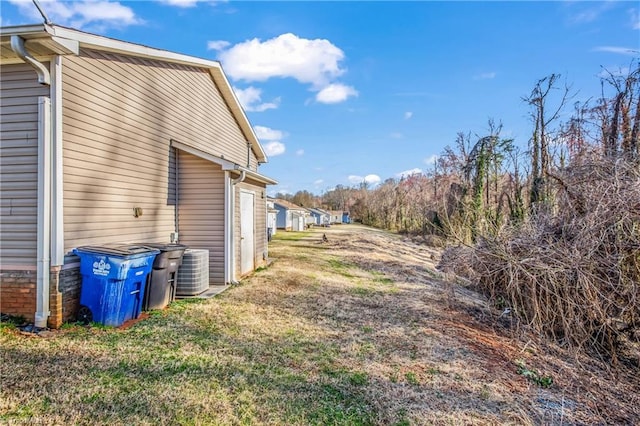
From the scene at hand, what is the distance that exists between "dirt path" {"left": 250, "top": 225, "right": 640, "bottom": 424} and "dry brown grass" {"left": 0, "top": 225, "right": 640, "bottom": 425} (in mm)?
20

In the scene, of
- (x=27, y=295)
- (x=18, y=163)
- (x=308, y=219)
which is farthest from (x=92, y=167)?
(x=308, y=219)

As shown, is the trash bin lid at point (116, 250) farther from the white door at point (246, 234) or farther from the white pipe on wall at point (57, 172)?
the white door at point (246, 234)

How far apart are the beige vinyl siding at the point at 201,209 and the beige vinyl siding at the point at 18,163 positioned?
129 inches

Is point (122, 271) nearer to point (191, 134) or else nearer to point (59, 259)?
point (59, 259)

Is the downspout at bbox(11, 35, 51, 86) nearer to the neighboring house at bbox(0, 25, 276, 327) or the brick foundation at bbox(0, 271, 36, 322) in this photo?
the neighboring house at bbox(0, 25, 276, 327)

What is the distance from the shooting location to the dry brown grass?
281cm

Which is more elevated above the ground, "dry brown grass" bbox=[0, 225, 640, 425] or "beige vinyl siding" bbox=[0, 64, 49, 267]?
"beige vinyl siding" bbox=[0, 64, 49, 267]

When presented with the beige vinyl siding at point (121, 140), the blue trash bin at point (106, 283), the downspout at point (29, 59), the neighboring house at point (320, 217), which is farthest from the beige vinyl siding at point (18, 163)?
the neighboring house at point (320, 217)

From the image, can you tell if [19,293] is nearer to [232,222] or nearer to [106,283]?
[106,283]

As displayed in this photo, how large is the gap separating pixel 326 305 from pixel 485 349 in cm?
292

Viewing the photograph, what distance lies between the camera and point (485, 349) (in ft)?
15.3

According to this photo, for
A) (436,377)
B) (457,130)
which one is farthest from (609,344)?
(457,130)

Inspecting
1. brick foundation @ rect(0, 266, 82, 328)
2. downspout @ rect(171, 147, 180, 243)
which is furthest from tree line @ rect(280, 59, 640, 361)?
brick foundation @ rect(0, 266, 82, 328)

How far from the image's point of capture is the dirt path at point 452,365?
10.2 feet
